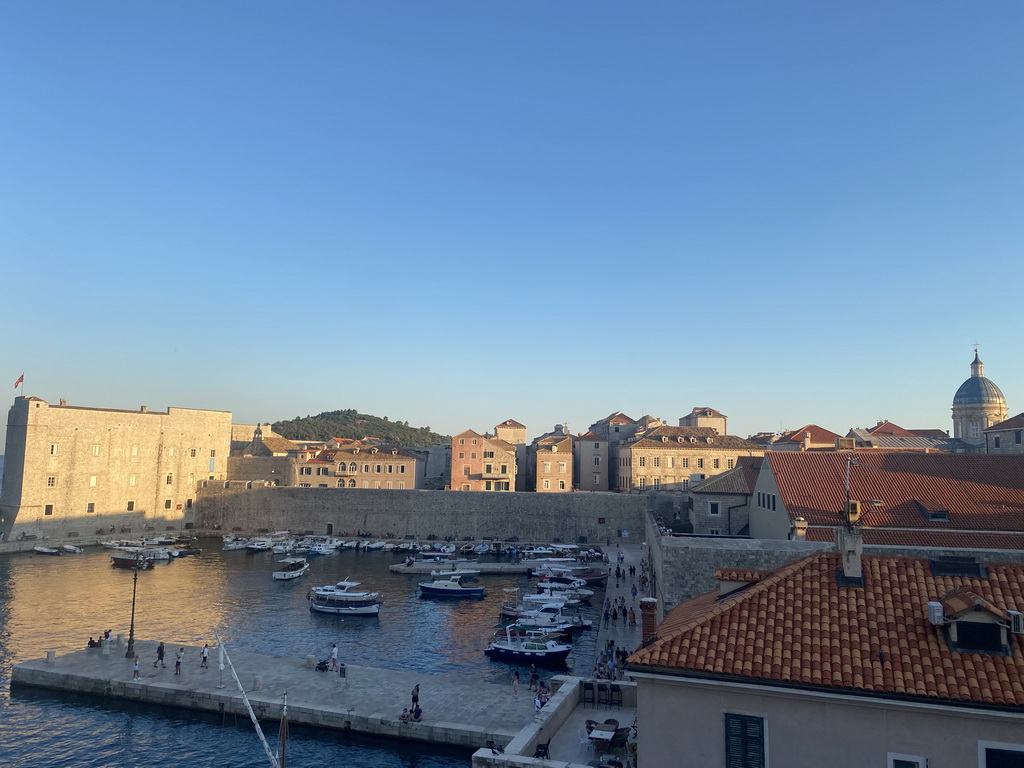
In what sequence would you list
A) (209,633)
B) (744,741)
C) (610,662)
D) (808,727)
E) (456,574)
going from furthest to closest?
1. (456,574)
2. (209,633)
3. (610,662)
4. (744,741)
5. (808,727)

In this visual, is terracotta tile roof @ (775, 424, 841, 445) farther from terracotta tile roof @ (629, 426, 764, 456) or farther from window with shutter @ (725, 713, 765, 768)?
window with shutter @ (725, 713, 765, 768)

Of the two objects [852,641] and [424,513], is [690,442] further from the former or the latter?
[852,641]

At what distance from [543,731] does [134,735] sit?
16.3 meters

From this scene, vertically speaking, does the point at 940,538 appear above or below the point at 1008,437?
below

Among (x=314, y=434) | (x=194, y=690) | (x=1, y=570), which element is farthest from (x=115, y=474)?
(x=314, y=434)

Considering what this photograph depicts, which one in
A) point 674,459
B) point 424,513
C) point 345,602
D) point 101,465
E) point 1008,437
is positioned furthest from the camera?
point 674,459

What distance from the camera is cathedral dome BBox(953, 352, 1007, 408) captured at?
84.8 metres

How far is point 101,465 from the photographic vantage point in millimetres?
70375

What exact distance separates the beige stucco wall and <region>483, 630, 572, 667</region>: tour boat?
841 inches

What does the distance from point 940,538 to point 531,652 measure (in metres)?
18.2

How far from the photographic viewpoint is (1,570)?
51281 mm

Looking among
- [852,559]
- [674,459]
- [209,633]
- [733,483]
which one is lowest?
[209,633]

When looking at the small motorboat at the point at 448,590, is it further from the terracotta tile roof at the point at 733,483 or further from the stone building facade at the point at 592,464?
the stone building facade at the point at 592,464

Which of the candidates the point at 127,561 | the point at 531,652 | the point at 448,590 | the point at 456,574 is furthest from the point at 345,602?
the point at 127,561
